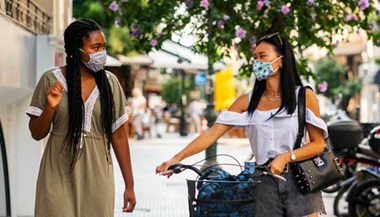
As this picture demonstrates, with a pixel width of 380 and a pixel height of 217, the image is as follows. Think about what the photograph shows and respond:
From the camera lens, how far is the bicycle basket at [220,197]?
13.7 ft

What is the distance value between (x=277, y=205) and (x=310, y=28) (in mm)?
5948

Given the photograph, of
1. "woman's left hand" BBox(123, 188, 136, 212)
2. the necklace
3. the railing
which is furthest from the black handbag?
the railing

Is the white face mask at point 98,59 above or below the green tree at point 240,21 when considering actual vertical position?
below

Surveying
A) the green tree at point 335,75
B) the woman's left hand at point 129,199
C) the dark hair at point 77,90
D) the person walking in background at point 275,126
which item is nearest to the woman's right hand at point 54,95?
the dark hair at point 77,90

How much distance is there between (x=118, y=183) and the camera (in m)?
15.0

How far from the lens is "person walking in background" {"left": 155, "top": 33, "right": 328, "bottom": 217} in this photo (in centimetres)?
518

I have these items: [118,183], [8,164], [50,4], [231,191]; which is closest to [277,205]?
[231,191]

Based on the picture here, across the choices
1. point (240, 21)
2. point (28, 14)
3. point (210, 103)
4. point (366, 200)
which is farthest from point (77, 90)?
point (210, 103)

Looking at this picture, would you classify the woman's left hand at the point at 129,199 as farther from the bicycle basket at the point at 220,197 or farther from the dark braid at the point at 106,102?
the bicycle basket at the point at 220,197

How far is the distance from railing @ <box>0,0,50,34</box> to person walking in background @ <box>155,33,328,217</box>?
318 cm

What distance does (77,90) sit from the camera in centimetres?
489

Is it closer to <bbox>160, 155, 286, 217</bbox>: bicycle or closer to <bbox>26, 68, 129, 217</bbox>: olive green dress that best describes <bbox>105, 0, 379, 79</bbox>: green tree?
<bbox>26, 68, 129, 217</bbox>: olive green dress

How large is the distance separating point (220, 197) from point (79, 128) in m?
1.02

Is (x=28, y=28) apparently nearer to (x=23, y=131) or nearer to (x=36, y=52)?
(x=36, y=52)
